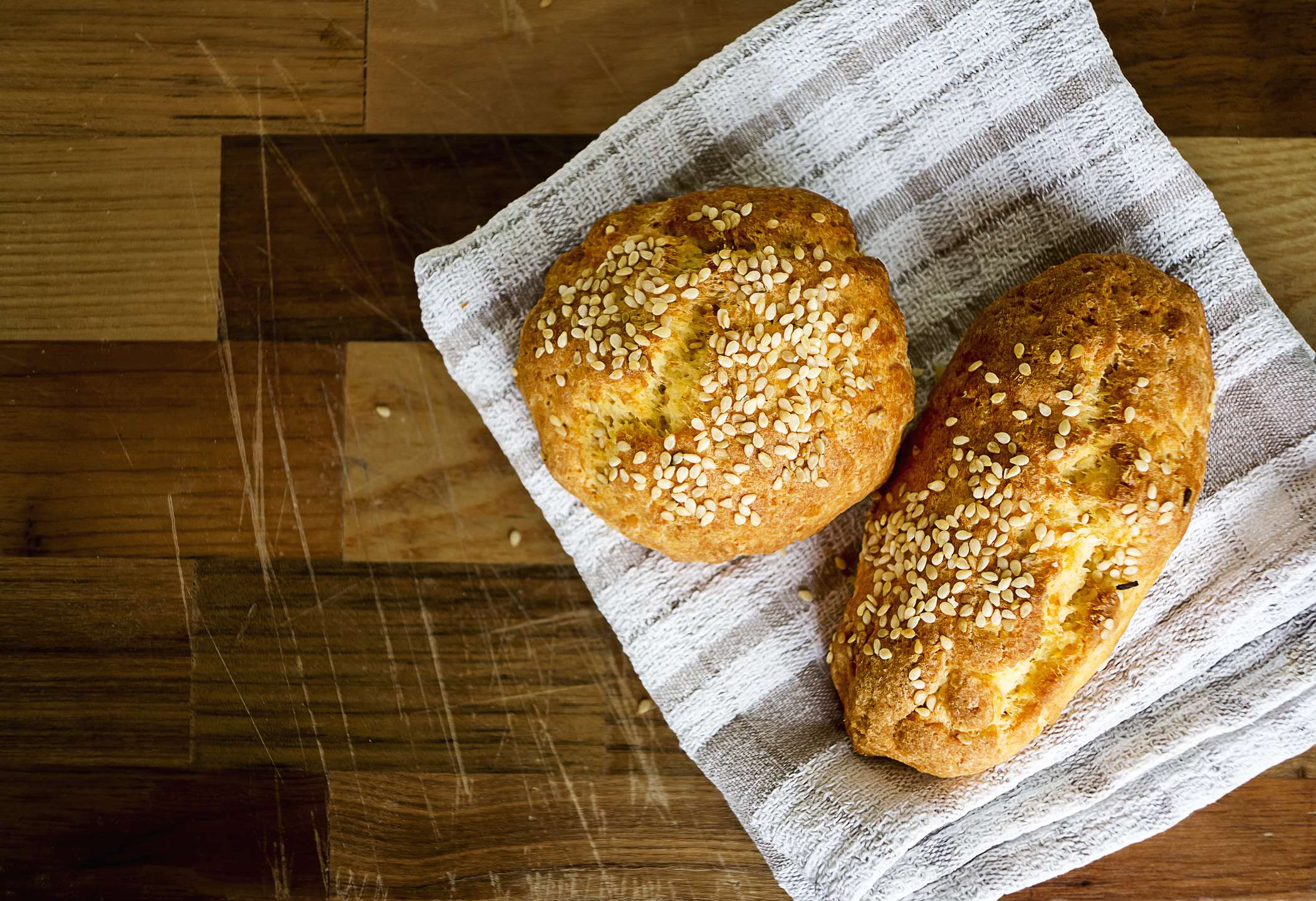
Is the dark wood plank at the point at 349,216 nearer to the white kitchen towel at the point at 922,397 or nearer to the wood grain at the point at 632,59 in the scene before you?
the wood grain at the point at 632,59

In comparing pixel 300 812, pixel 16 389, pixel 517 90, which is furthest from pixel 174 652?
pixel 517 90

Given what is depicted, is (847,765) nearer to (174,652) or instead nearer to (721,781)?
(721,781)

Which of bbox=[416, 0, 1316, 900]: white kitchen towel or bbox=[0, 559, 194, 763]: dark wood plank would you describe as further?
bbox=[0, 559, 194, 763]: dark wood plank

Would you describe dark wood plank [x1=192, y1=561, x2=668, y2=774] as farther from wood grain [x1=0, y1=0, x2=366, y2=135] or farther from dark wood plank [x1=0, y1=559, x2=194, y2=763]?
wood grain [x1=0, y1=0, x2=366, y2=135]

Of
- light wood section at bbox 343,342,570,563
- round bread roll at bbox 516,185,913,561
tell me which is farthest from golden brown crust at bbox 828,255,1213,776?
light wood section at bbox 343,342,570,563

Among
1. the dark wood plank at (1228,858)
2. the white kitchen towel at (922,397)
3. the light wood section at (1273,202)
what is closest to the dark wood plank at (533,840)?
the white kitchen towel at (922,397)

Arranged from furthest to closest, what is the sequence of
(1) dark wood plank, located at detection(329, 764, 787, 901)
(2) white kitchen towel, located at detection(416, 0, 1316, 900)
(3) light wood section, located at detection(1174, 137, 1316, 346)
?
(1) dark wood plank, located at detection(329, 764, 787, 901)
(3) light wood section, located at detection(1174, 137, 1316, 346)
(2) white kitchen towel, located at detection(416, 0, 1316, 900)
